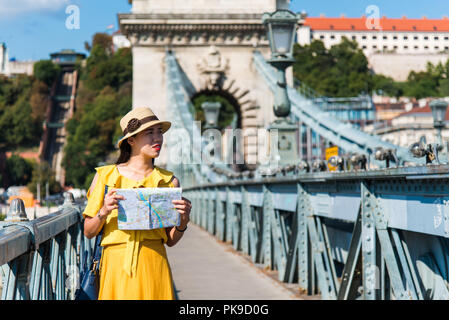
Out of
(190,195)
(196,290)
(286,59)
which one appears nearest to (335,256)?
(196,290)

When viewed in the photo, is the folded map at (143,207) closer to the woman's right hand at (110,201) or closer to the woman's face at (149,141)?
the woman's right hand at (110,201)

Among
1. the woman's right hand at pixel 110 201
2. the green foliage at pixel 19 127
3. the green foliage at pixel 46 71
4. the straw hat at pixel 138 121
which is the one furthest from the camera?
the green foliage at pixel 46 71

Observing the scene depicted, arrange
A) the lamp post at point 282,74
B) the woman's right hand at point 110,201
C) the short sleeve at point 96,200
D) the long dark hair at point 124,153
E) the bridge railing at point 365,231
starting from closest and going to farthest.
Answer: the woman's right hand at point 110,201, the short sleeve at point 96,200, the long dark hair at point 124,153, the bridge railing at point 365,231, the lamp post at point 282,74

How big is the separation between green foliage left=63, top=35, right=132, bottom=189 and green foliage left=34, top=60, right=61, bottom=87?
13.4 meters

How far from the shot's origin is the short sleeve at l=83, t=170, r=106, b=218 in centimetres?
365

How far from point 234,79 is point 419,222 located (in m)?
24.0

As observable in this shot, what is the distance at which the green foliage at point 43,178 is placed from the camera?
108625 mm

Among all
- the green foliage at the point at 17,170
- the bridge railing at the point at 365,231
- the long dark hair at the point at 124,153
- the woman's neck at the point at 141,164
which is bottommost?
→ the bridge railing at the point at 365,231

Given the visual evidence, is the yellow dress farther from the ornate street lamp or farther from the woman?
the ornate street lamp

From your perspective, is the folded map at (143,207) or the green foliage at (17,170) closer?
the folded map at (143,207)

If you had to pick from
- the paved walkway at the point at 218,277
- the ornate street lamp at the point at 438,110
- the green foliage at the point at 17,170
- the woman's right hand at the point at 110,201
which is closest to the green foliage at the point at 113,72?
the green foliage at the point at 17,170

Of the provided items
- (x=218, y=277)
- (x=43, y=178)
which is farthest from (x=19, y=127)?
(x=218, y=277)

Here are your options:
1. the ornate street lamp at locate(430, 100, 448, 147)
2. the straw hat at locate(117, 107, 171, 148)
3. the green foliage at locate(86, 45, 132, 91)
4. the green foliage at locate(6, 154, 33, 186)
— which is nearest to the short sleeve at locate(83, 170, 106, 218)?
the straw hat at locate(117, 107, 171, 148)

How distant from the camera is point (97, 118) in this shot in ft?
330
